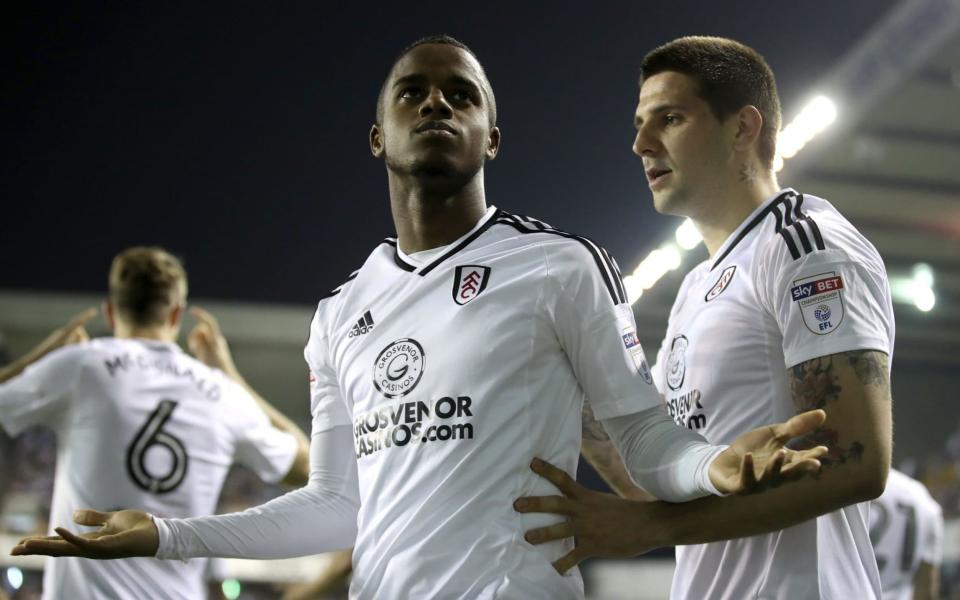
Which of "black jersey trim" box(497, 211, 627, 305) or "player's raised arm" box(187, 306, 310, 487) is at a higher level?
"player's raised arm" box(187, 306, 310, 487)

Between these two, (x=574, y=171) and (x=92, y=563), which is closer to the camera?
(x=92, y=563)

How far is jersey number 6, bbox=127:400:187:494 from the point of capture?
14.6 feet

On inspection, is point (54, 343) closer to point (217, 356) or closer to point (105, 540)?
point (217, 356)

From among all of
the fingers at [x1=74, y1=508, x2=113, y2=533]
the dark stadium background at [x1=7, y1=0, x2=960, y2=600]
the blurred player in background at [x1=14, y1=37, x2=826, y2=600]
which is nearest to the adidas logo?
the blurred player in background at [x1=14, y1=37, x2=826, y2=600]

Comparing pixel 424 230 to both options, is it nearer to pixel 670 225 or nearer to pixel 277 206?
pixel 670 225

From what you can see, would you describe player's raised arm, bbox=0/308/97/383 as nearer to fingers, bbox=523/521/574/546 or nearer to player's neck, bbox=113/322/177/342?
player's neck, bbox=113/322/177/342

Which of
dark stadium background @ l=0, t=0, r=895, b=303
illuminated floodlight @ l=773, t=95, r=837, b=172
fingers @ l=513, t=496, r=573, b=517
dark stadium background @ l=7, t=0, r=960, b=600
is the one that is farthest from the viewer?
dark stadium background @ l=0, t=0, r=895, b=303

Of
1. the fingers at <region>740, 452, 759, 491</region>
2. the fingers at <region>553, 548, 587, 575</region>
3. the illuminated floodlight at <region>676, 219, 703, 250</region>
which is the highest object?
the illuminated floodlight at <region>676, 219, 703, 250</region>

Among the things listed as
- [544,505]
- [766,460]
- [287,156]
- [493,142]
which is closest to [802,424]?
[766,460]

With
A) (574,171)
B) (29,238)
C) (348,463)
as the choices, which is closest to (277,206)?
(29,238)

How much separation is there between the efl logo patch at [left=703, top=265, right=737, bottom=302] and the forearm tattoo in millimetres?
355

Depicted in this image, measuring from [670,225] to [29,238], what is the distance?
849cm

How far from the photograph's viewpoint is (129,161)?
→ 14461 millimetres

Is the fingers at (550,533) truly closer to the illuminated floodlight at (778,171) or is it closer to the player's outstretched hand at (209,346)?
the player's outstretched hand at (209,346)
